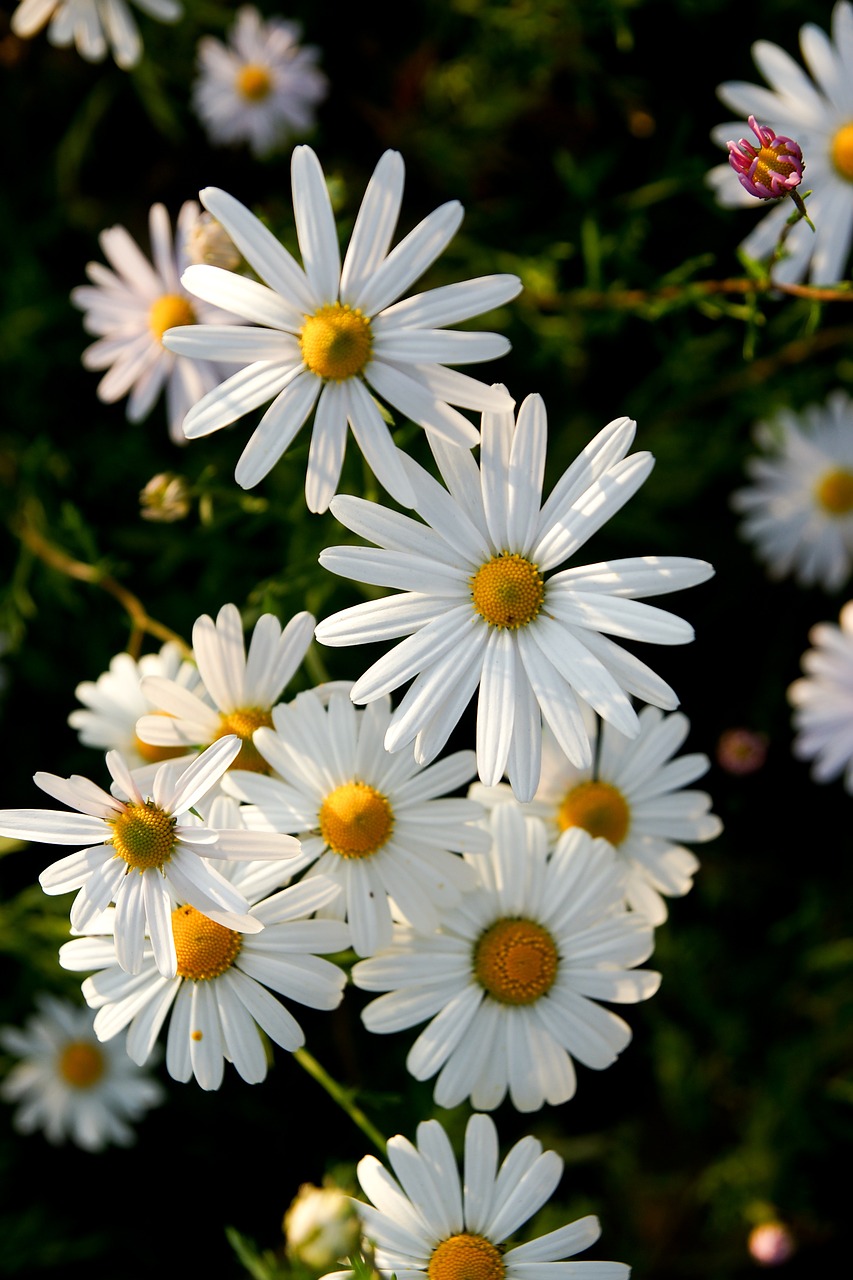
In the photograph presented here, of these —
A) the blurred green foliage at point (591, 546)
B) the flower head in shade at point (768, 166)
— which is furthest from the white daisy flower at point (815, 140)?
the flower head in shade at point (768, 166)

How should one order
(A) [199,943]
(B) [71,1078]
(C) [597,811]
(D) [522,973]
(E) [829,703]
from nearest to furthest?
1. (A) [199,943]
2. (D) [522,973]
3. (C) [597,811]
4. (E) [829,703]
5. (B) [71,1078]

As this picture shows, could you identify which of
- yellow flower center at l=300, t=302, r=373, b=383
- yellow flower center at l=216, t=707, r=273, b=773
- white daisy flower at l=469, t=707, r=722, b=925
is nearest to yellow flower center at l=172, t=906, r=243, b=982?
yellow flower center at l=216, t=707, r=273, b=773

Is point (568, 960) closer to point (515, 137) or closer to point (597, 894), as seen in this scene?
point (597, 894)

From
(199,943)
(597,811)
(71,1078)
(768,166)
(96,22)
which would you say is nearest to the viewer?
(768,166)

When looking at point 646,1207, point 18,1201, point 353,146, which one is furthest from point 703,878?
point 353,146

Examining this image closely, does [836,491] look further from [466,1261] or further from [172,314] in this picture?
[466,1261]

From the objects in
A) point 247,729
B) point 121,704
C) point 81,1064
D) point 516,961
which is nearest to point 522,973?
point 516,961
